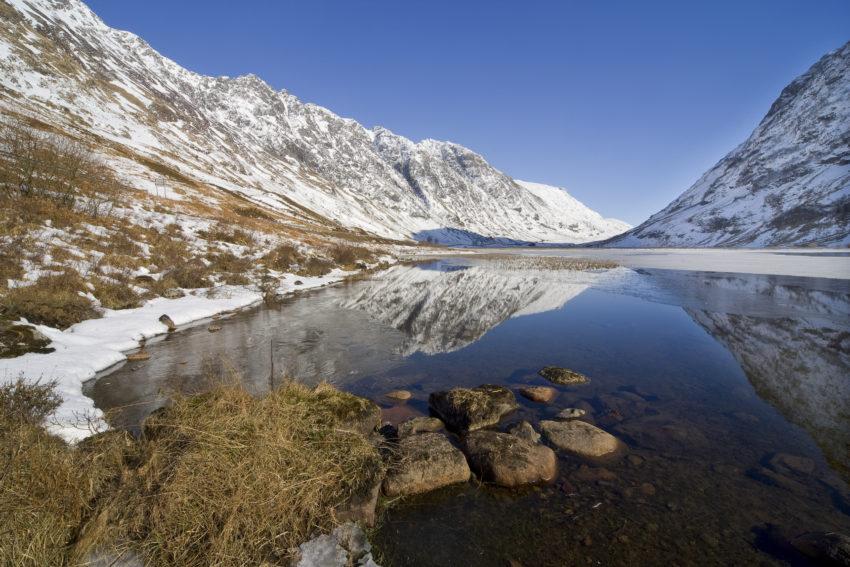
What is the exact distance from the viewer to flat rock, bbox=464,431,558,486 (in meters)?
6.55

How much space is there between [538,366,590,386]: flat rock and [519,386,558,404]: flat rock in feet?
2.22

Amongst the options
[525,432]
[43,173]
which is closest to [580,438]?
[525,432]

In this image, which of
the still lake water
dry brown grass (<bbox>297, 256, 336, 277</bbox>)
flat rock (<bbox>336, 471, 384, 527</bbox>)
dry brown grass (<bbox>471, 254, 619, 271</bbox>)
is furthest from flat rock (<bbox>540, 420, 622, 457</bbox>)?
dry brown grass (<bbox>471, 254, 619, 271</bbox>)

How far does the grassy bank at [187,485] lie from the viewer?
3.89 metres

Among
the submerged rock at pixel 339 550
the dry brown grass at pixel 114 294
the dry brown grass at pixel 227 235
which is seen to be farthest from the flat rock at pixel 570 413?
the dry brown grass at pixel 227 235

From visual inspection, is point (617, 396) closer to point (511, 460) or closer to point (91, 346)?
point (511, 460)

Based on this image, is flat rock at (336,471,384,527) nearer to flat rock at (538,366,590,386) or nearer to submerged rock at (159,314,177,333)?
flat rock at (538,366,590,386)

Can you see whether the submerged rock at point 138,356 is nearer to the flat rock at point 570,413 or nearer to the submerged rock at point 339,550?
the submerged rock at point 339,550

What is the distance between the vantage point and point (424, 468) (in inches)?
253

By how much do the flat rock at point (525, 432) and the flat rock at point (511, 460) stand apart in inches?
16.8

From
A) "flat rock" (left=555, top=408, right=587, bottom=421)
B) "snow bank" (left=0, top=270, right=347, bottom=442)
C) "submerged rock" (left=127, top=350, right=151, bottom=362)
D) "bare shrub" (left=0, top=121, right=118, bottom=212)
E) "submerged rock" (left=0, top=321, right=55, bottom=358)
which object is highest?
"bare shrub" (left=0, top=121, right=118, bottom=212)

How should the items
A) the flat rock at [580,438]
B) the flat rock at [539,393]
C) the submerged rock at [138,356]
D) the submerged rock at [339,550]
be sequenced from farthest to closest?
1. the submerged rock at [138,356]
2. the flat rock at [539,393]
3. the flat rock at [580,438]
4. the submerged rock at [339,550]

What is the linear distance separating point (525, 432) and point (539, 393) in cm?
246

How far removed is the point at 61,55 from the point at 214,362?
17411cm
